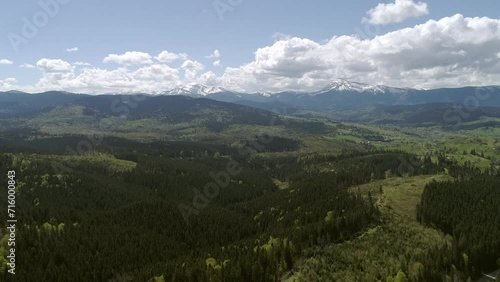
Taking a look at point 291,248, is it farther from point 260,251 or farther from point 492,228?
point 492,228

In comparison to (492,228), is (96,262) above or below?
below

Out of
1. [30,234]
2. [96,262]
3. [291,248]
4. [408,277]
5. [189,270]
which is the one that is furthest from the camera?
[30,234]

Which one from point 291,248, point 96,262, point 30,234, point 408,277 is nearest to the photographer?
point 408,277

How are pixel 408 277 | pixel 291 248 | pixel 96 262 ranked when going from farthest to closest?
pixel 96 262 < pixel 291 248 < pixel 408 277

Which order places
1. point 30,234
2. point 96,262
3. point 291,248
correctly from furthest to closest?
point 30,234 < point 96,262 < point 291,248

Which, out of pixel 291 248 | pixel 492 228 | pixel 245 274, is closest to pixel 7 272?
pixel 245 274

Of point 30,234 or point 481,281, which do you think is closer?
point 481,281

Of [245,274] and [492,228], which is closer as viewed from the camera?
[245,274]

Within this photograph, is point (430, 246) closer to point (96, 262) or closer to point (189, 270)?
point (189, 270)

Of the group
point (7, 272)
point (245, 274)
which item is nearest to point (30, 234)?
point (7, 272)
